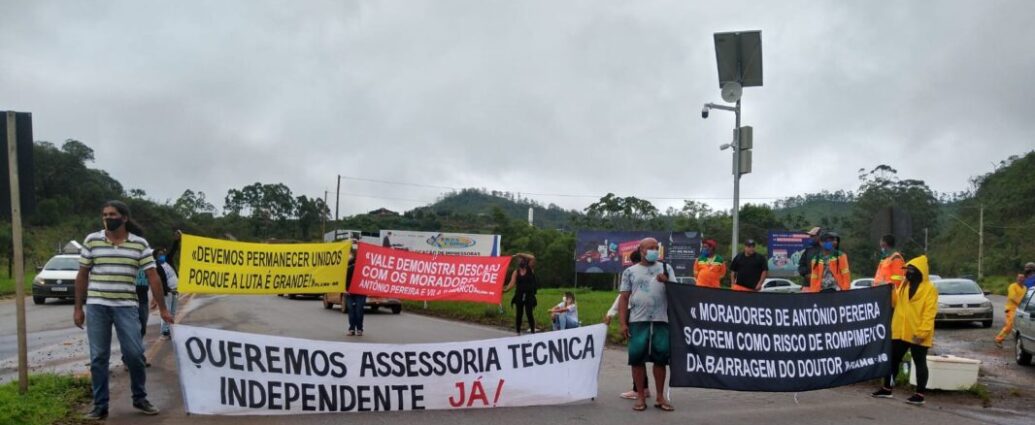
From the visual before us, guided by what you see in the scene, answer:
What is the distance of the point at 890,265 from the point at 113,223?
28.4 feet

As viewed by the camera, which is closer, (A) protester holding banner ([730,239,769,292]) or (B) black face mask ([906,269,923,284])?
(B) black face mask ([906,269,923,284])

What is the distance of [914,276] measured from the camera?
8391 millimetres

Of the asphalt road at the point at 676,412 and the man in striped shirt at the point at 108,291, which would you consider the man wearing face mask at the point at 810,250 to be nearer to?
the asphalt road at the point at 676,412

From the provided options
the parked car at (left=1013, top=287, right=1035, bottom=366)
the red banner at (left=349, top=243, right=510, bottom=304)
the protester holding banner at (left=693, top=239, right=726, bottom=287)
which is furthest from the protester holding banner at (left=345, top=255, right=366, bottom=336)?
the parked car at (left=1013, top=287, right=1035, bottom=366)

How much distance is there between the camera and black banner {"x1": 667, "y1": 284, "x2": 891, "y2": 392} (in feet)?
24.5

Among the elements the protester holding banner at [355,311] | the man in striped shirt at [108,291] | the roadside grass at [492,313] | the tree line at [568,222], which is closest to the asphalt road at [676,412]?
the man in striped shirt at [108,291]

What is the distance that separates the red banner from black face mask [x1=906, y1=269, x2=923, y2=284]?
9.50m

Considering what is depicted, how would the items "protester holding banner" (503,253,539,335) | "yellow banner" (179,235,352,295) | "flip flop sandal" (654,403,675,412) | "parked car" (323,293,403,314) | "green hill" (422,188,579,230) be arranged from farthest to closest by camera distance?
"green hill" (422,188,579,230) < "parked car" (323,293,403,314) < "protester holding banner" (503,253,539,335) < "yellow banner" (179,235,352,295) < "flip flop sandal" (654,403,675,412)

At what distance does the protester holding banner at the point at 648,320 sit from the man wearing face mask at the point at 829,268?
13.6 ft

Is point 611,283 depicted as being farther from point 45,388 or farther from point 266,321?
point 45,388

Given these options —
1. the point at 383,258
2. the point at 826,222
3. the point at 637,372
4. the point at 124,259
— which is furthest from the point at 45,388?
the point at 826,222

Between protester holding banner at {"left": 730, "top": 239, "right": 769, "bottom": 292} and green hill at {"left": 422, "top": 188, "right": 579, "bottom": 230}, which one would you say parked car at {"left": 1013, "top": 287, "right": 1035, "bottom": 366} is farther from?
green hill at {"left": 422, "top": 188, "right": 579, "bottom": 230}

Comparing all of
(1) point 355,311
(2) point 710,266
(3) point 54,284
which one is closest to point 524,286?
(1) point 355,311

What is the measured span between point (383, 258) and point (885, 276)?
9.56m
